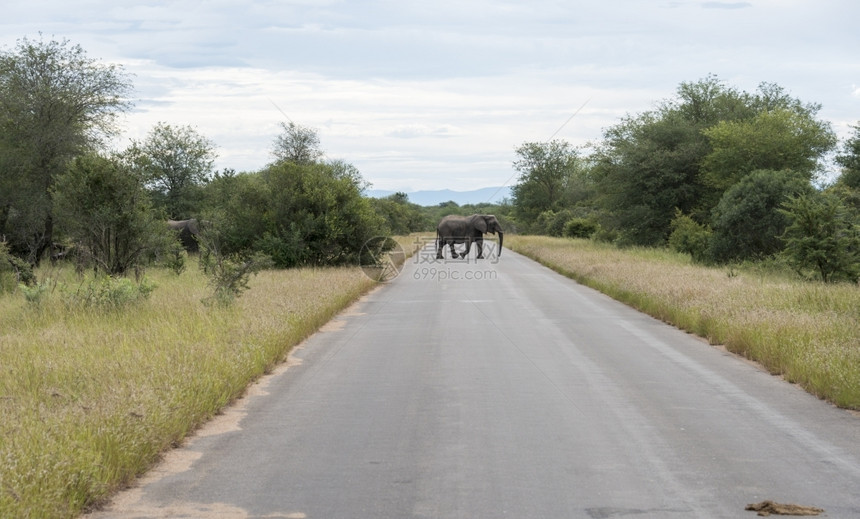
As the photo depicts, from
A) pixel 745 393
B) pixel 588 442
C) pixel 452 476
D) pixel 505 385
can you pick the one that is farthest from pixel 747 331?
pixel 452 476

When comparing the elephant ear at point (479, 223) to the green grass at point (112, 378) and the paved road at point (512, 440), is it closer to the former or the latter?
the green grass at point (112, 378)

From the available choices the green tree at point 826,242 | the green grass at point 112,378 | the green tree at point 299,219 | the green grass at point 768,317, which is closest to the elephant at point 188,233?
the green tree at point 299,219

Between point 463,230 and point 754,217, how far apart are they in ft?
63.7

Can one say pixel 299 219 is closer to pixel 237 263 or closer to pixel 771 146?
pixel 237 263

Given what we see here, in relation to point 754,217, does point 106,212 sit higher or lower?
lower

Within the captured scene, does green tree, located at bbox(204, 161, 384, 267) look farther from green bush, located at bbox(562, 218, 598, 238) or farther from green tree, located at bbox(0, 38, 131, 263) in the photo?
green bush, located at bbox(562, 218, 598, 238)

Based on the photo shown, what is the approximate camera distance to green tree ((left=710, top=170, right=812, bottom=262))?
1352 inches

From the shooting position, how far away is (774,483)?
659 centimetres

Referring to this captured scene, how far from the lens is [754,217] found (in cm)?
3512

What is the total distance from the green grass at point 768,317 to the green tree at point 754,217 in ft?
26.1

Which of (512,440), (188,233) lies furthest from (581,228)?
(512,440)

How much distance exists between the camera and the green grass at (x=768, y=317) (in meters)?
10.9

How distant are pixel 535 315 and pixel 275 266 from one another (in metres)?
15.8

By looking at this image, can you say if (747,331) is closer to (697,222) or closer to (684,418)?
(684,418)
